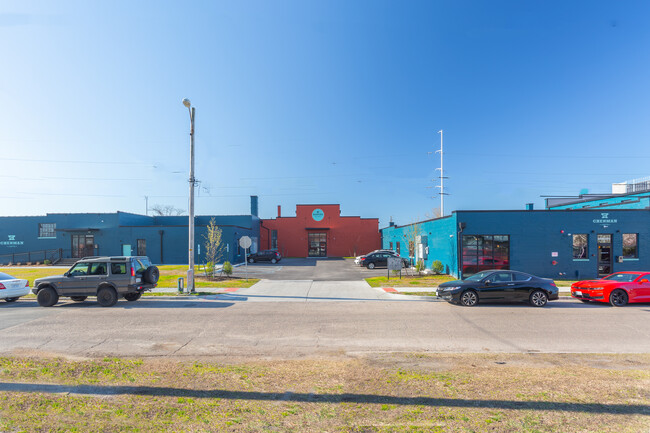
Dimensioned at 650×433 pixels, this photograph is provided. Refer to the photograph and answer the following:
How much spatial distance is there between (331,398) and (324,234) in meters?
44.0

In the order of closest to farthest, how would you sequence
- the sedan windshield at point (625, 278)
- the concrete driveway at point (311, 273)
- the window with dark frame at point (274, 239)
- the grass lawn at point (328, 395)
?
the grass lawn at point (328, 395) → the sedan windshield at point (625, 278) → the concrete driveway at point (311, 273) → the window with dark frame at point (274, 239)

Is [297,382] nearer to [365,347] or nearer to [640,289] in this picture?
[365,347]

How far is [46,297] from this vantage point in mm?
13188

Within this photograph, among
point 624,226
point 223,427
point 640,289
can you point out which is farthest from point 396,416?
point 624,226

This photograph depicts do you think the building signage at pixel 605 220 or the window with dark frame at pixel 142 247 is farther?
the window with dark frame at pixel 142 247

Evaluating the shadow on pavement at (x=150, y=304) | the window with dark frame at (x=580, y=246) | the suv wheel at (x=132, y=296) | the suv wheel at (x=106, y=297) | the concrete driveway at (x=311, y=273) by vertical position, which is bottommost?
the concrete driveway at (x=311, y=273)

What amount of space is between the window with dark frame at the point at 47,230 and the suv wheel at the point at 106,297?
3158 centimetres

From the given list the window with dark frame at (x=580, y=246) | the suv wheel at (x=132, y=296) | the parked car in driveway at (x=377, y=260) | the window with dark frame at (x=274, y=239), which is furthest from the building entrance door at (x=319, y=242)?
the suv wheel at (x=132, y=296)

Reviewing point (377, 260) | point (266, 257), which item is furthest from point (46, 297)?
point (266, 257)

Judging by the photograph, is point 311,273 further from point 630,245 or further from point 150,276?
point 630,245

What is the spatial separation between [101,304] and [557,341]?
585 inches

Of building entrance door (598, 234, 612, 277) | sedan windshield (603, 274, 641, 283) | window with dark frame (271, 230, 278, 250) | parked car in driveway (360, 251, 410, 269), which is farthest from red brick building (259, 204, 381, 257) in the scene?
sedan windshield (603, 274, 641, 283)

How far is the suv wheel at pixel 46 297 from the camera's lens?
13.2m

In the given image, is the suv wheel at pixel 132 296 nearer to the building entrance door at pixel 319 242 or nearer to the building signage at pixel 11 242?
the building signage at pixel 11 242
